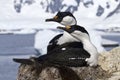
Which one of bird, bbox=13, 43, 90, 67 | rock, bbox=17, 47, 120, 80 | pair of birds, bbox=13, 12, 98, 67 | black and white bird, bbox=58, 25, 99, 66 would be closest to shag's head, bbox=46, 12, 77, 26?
pair of birds, bbox=13, 12, 98, 67

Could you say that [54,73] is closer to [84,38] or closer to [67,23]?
[84,38]

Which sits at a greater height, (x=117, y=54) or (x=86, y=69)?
(x=86, y=69)

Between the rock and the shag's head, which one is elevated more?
the shag's head

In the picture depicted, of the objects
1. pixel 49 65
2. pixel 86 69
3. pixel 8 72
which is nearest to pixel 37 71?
pixel 49 65

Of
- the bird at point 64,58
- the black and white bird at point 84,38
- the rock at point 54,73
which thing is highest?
the black and white bird at point 84,38

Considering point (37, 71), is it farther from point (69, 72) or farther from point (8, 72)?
point (8, 72)

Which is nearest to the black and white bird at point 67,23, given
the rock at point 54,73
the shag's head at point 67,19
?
the shag's head at point 67,19

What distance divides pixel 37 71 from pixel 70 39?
0.70 meters

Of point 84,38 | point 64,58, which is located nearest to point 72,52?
point 64,58

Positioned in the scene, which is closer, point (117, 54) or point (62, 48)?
point (62, 48)

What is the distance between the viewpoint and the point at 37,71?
6.72 meters

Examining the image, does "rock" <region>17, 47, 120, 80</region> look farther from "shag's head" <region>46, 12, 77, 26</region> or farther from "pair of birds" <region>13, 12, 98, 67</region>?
"shag's head" <region>46, 12, 77, 26</region>

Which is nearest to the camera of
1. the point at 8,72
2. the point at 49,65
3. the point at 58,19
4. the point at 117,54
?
the point at 49,65

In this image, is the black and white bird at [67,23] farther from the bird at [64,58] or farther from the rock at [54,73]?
the rock at [54,73]
